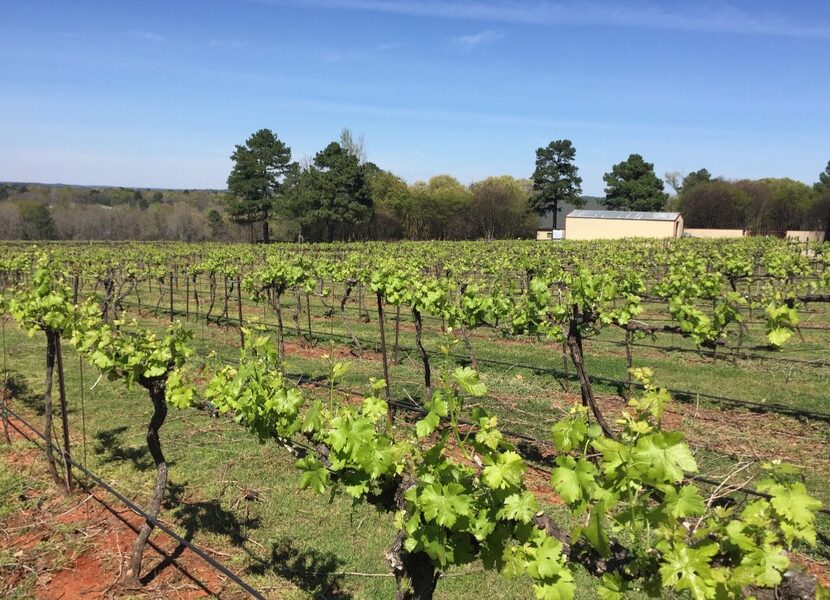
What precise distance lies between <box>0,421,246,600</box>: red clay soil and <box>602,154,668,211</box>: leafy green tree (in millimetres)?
71498

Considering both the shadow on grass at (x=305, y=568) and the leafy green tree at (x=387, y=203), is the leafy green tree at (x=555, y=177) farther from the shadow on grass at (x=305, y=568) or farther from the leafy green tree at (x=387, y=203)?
the shadow on grass at (x=305, y=568)

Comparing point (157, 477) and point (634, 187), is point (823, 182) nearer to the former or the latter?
point (634, 187)

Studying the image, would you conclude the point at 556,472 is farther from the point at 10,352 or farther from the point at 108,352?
the point at 10,352

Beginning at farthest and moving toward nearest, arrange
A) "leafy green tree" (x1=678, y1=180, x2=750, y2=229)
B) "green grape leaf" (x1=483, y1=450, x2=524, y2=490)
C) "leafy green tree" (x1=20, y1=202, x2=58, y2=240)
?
"leafy green tree" (x1=678, y1=180, x2=750, y2=229), "leafy green tree" (x1=20, y1=202, x2=58, y2=240), "green grape leaf" (x1=483, y1=450, x2=524, y2=490)

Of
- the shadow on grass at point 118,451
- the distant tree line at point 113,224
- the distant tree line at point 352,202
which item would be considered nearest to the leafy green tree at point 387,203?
the distant tree line at point 352,202

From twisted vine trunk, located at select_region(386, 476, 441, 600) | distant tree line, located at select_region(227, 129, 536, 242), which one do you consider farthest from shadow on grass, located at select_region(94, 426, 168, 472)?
distant tree line, located at select_region(227, 129, 536, 242)

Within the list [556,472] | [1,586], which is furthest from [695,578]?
[1,586]

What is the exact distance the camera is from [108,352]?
449 centimetres

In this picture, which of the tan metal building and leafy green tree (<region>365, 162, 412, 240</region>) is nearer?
the tan metal building

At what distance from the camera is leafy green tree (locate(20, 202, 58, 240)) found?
58.0 m

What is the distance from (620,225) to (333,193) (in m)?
27.9

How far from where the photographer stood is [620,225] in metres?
57.0

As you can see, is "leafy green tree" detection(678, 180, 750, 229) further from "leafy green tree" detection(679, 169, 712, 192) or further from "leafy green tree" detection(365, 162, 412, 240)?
"leafy green tree" detection(365, 162, 412, 240)

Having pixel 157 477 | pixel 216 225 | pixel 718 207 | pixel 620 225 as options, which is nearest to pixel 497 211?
pixel 620 225
